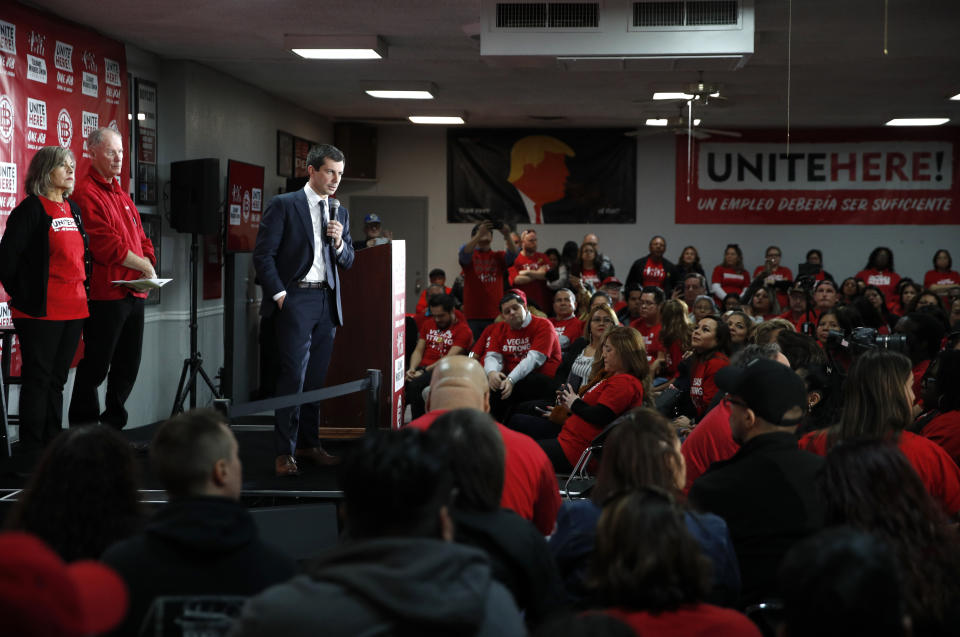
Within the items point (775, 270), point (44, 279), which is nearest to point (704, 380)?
point (44, 279)

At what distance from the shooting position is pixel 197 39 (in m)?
6.81

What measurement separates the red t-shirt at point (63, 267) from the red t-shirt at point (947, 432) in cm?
370

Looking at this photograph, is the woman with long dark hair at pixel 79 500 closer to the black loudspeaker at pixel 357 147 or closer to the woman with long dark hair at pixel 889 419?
the woman with long dark hair at pixel 889 419

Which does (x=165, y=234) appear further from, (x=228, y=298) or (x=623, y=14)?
(x=623, y=14)

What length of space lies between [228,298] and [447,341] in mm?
2480

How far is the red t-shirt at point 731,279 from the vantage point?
11.7m

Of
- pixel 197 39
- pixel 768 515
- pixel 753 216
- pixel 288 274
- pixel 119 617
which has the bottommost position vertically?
pixel 768 515

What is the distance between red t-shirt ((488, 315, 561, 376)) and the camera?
618 cm

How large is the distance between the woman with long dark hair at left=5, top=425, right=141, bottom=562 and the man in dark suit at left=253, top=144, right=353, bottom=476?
2515mm

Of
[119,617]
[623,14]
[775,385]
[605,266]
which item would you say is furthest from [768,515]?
[605,266]

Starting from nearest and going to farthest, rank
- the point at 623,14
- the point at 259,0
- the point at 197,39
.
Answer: the point at 623,14 < the point at 259,0 < the point at 197,39

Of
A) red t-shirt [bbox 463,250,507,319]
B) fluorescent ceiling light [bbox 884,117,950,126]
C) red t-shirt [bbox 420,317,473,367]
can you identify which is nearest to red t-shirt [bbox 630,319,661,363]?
red t-shirt [bbox 420,317,473,367]

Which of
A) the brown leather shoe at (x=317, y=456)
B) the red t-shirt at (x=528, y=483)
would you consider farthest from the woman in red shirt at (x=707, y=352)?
the red t-shirt at (x=528, y=483)

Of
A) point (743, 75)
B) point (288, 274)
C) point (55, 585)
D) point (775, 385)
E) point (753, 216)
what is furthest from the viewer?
point (753, 216)
